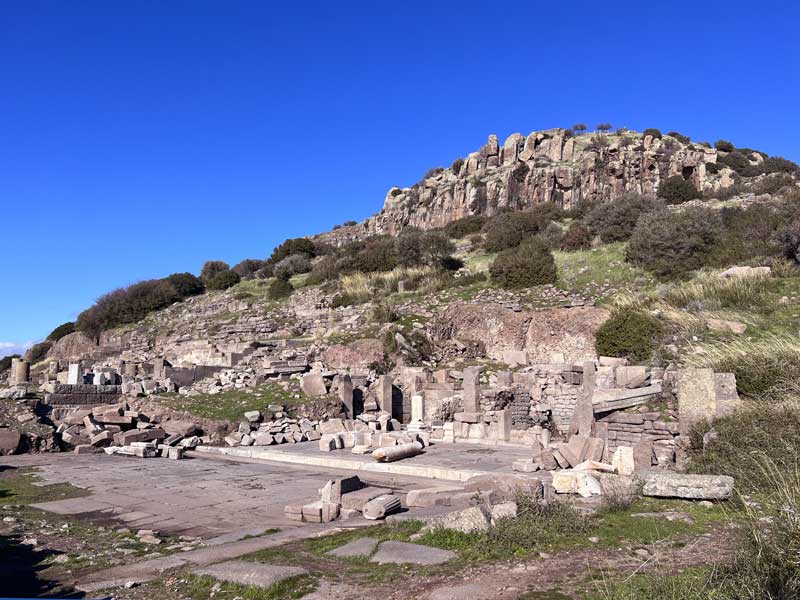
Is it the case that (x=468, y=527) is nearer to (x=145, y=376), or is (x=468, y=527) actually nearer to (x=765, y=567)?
(x=765, y=567)

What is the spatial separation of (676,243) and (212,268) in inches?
1544

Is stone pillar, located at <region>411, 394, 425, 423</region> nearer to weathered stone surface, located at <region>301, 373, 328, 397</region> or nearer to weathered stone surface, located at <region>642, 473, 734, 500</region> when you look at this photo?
weathered stone surface, located at <region>301, 373, 328, 397</region>

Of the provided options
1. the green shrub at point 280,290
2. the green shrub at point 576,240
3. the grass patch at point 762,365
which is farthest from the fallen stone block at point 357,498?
the green shrub at point 280,290

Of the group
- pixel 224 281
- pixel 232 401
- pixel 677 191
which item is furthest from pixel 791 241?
pixel 224 281

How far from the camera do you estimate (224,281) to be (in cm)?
4597

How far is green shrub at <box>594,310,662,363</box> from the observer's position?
1762 centimetres

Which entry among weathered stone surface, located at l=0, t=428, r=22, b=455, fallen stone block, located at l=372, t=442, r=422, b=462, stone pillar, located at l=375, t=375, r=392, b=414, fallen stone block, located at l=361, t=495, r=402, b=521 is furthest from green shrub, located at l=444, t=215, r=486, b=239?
fallen stone block, located at l=361, t=495, r=402, b=521

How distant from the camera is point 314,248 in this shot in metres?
50.6

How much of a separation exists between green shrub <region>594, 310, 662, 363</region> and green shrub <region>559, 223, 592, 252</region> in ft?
38.7

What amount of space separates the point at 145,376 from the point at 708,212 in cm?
2602

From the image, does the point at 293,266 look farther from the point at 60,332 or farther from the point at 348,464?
the point at 348,464

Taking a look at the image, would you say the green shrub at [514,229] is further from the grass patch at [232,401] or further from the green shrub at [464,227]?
the grass patch at [232,401]

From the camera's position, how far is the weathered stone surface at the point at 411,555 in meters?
5.30

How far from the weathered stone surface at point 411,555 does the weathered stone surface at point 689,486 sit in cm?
323
